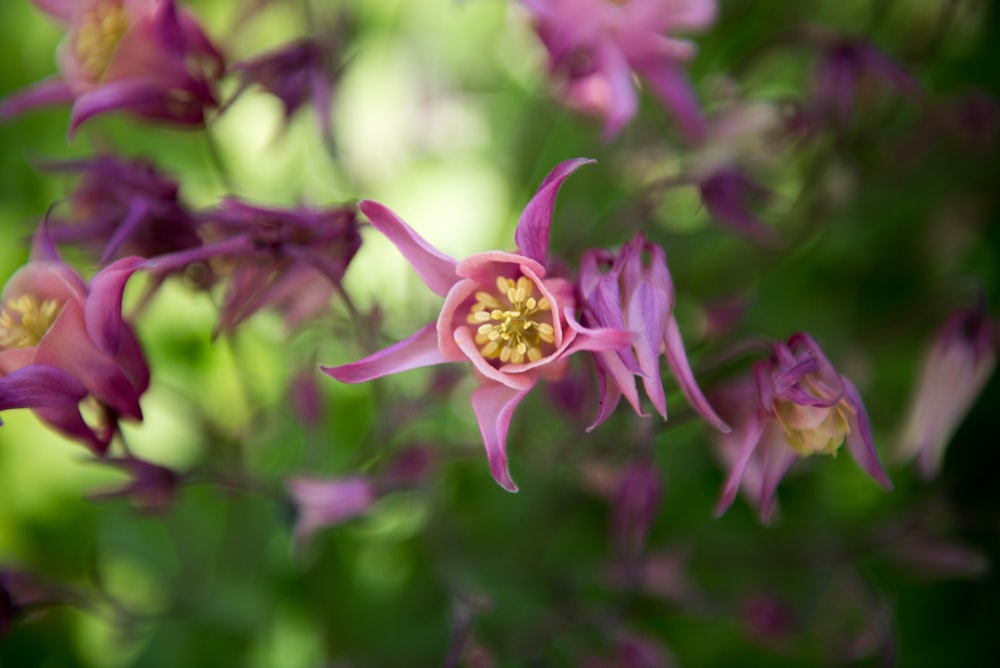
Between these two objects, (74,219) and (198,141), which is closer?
(74,219)

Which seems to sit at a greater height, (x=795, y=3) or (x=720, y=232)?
(x=795, y=3)

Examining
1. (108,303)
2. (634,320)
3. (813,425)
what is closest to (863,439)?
(813,425)

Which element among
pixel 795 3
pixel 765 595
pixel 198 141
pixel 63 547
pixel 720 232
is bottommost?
pixel 63 547

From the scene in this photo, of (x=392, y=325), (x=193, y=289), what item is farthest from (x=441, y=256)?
(x=392, y=325)

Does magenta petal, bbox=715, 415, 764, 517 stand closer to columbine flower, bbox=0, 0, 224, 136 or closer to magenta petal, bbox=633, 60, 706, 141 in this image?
magenta petal, bbox=633, 60, 706, 141

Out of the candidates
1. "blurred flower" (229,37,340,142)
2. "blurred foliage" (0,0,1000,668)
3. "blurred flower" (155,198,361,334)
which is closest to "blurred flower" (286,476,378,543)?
"blurred foliage" (0,0,1000,668)

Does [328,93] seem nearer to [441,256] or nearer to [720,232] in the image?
[441,256]
